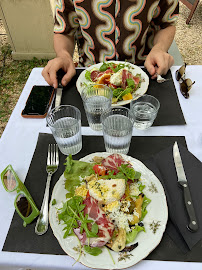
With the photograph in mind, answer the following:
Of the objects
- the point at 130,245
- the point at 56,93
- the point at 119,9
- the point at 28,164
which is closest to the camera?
the point at 130,245

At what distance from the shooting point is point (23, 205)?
725mm

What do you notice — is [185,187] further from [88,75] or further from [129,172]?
[88,75]

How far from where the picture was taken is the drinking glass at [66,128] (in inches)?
34.8

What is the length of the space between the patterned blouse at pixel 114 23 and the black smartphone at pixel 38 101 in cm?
50

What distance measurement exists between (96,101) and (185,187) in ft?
1.74

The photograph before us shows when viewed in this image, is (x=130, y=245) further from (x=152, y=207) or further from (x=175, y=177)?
(x=175, y=177)

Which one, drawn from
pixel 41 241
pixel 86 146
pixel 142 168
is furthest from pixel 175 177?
pixel 41 241

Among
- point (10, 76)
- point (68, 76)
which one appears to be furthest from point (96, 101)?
point (10, 76)

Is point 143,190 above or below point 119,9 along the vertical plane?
below

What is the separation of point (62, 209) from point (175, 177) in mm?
424

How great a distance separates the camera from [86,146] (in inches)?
37.8

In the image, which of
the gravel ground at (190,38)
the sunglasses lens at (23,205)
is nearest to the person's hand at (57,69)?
the sunglasses lens at (23,205)

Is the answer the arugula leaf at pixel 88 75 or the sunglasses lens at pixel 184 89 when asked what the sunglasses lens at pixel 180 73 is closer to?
the sunglasses lens at pixel 184 89

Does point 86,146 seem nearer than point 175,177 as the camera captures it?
No
